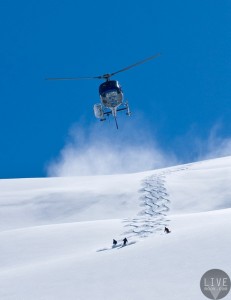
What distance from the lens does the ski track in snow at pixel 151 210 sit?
26609mm

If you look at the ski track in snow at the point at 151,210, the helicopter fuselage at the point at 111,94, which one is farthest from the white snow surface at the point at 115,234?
the helicopter fuselage at the point at 111,94

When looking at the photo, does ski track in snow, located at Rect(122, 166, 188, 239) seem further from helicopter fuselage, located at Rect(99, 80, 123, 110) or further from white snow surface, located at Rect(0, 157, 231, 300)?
helicopter fuselage, located at Rect(99, 80, 123, 110)

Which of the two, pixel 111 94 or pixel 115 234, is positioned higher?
pixel 111 94

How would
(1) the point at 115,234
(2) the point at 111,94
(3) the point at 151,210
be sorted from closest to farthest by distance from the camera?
(1) the point at 115,234
(2) the point at 111,94
(3) the point at 151,210

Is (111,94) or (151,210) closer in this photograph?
(111,94)

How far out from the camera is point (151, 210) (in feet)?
107

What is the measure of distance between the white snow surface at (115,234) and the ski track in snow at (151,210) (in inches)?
2.7

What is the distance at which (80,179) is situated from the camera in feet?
154

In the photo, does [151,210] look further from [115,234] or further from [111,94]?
[111,94]

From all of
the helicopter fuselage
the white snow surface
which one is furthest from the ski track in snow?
the helicopter fuselage

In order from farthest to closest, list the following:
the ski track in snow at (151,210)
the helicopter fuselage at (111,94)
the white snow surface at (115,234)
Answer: the helicopter fuselage at (111,94), the ski track in snow at (151,210), the white snow surface at (115,234)

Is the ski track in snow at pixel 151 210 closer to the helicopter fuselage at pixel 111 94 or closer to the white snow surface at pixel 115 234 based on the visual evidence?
the white snow surface at pixel 115 234

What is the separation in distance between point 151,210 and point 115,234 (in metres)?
6.54

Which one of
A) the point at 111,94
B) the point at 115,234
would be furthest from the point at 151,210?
the point at 111,94
